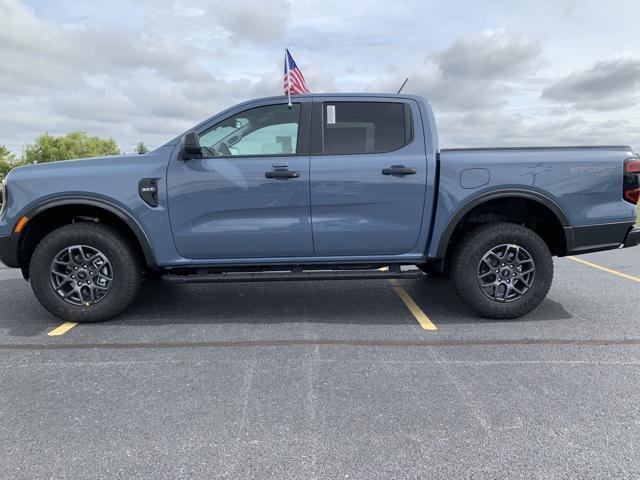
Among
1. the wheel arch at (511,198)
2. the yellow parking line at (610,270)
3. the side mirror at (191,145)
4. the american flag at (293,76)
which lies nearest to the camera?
the side mirror at (191,145)

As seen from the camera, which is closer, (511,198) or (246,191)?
(246,191)

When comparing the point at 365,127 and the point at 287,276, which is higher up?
the point at 365,127

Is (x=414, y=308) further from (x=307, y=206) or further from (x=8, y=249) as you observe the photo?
(x=8, y=249)

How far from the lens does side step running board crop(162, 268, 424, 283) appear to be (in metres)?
4.11

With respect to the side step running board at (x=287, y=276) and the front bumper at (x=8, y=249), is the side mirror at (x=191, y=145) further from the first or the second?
the front bumper at (x=8, y=249)

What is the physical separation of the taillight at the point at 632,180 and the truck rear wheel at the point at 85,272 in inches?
170

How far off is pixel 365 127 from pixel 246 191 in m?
1.21

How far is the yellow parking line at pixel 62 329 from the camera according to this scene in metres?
4.01

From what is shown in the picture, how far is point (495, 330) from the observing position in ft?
13.4

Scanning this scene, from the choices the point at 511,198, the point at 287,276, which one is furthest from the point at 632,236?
the point at 287,276

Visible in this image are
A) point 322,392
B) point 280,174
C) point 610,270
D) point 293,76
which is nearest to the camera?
point 322,392

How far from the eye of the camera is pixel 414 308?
4.73 meters

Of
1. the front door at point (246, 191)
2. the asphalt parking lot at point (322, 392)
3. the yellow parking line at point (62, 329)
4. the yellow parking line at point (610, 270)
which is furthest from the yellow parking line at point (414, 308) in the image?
the yellow parking line at point (62, 329)

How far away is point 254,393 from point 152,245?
1789mm
